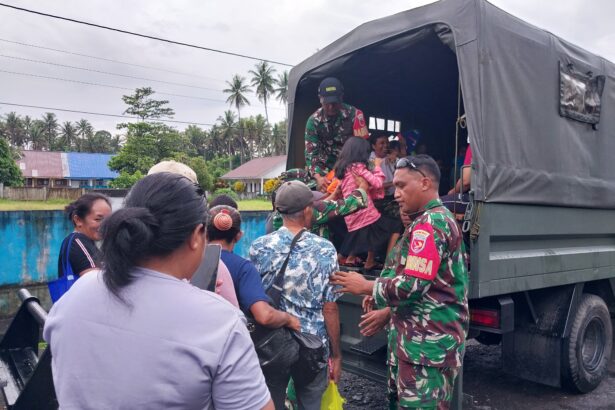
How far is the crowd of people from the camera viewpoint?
1.08m

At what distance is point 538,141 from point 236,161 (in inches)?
2582

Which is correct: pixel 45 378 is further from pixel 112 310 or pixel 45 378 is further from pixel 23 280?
pixel 23 280

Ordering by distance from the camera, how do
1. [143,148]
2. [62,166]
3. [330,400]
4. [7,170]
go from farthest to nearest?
[62,166] < [143,148] < [7,170] < [330,400]

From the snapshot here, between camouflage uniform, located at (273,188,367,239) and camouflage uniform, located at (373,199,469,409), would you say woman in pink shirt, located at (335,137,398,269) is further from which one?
camouflage uniform, located at (373,199,469,409)

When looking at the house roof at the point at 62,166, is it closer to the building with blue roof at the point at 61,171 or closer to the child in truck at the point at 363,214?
the building with blue roof at the point at 61,171

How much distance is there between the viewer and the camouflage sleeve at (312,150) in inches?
179

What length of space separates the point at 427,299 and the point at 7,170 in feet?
117

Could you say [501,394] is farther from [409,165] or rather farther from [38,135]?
[38,135]

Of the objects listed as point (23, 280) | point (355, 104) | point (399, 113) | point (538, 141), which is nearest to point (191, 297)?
point (538, 141)

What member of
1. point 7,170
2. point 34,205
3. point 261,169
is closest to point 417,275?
point 34,205

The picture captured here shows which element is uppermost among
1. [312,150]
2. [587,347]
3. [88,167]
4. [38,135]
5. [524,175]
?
[38,135]

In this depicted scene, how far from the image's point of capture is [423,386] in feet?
7.86

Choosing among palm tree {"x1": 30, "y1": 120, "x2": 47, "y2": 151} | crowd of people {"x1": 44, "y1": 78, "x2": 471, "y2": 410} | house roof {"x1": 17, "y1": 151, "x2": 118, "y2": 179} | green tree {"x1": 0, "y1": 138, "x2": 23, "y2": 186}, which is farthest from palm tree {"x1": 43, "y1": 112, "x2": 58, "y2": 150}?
crowd of people {"x1": 44, "y1": 78, "x2": 471, "y2": 410}

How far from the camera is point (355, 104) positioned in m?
5.27
